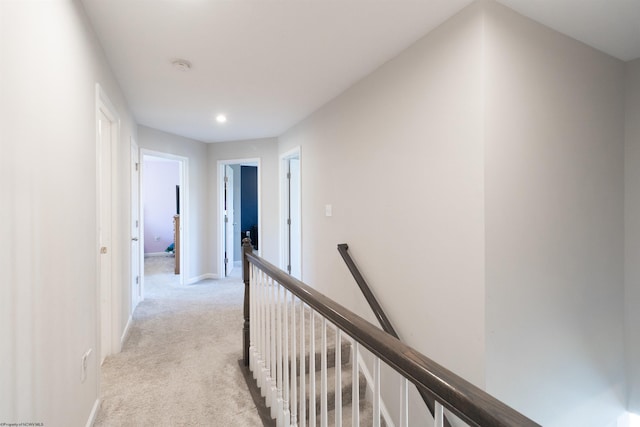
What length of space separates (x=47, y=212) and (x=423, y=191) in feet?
6.22

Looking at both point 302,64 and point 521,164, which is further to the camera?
point 302,64

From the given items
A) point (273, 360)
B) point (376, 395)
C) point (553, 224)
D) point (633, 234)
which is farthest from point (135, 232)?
point (633, 234)

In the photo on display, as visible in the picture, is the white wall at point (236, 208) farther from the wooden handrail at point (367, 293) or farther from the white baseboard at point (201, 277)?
the wooden handrail at point (367, 293)

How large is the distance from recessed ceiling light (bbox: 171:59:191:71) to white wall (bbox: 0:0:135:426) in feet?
1.58

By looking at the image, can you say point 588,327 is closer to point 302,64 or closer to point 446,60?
point 446,60

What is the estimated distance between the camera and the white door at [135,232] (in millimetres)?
3438

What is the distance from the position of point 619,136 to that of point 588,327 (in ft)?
4.40

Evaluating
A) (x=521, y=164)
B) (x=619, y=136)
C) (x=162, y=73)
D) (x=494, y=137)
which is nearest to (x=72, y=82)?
(x=162, y=73)

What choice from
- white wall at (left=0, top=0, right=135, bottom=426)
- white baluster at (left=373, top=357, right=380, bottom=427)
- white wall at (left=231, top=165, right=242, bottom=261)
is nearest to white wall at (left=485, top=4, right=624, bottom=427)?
white baluster at (left=373, top=357, right=380, bottom=427)

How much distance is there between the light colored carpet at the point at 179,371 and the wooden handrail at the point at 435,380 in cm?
134

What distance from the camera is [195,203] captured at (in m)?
4.81

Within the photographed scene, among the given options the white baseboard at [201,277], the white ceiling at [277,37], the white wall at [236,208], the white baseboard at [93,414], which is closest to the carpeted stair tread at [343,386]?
the white baseboard at [93,414]

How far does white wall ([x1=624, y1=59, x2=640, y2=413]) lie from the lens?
83.4 inches

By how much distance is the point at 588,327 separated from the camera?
6.44ft
